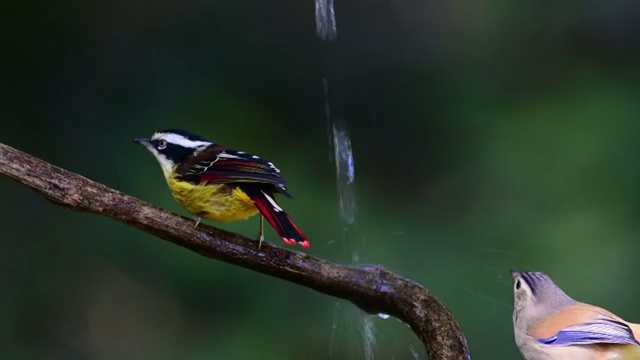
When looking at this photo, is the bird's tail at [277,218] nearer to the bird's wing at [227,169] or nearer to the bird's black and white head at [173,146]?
the bird's wing at [227,169]

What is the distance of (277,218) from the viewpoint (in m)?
2.76

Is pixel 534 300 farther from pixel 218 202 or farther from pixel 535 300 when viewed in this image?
pixel 218 202

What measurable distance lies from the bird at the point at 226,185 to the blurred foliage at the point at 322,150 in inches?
48.0

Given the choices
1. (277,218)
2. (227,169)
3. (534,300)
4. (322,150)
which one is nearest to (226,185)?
(227,169)

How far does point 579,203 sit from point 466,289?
0.71 meters

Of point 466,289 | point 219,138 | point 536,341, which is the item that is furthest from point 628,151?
point 536,341

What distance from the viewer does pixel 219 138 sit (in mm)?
4691

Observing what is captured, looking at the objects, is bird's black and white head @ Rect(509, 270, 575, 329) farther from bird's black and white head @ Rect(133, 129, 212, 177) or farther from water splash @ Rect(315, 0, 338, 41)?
water splash @ Rect(315, 0, 338, 41)

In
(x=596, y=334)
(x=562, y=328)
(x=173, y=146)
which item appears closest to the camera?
(x=596, y=334)

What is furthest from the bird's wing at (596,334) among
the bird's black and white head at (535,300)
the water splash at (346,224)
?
the water splash at (346,224)

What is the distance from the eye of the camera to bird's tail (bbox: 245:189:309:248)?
8.89 feet

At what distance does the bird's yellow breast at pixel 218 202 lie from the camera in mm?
2893

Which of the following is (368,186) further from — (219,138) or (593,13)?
(593,13)

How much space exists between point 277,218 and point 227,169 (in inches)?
9.3
